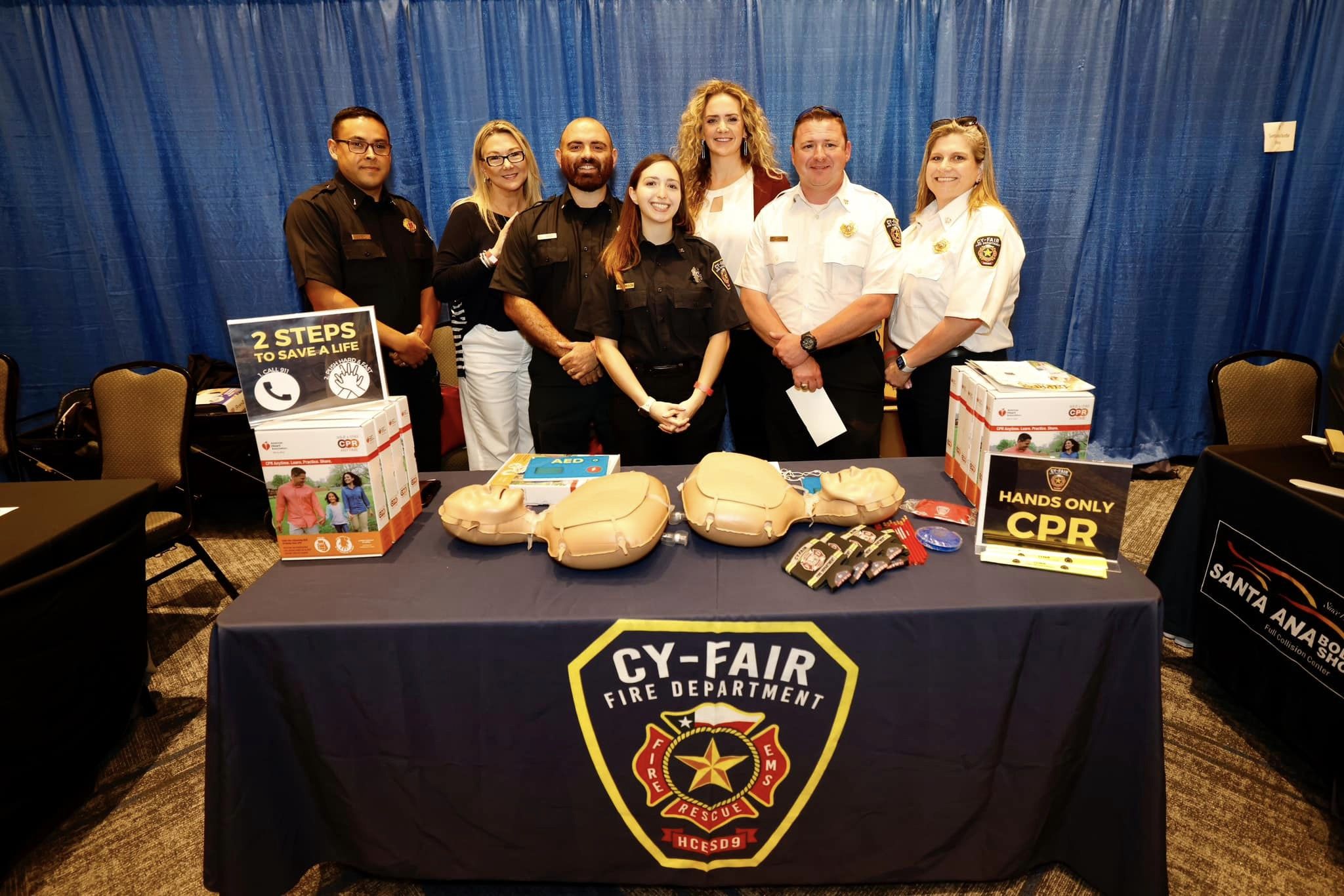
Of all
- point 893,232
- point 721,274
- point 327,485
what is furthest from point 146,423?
point 893,232

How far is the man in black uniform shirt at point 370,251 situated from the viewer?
265 cm

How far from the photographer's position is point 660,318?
85.3 inches

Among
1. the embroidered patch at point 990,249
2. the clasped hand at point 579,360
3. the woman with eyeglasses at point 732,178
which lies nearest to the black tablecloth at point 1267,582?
the embroidered patch at point 990,249

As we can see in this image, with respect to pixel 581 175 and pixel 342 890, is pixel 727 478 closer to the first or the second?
pixel 342 890

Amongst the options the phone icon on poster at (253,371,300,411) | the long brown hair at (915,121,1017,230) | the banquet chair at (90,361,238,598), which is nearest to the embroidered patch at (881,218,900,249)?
the long brown hair at (915,121,1017,230)

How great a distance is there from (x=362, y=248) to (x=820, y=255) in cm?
172

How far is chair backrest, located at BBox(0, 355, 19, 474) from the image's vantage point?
9.04ft

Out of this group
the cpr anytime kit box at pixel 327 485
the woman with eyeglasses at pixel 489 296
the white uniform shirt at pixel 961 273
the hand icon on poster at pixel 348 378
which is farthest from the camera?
the woman with eyeglasses at pixel 489 296

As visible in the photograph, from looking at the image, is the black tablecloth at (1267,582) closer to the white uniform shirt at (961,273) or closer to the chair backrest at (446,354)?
the white uniform shirt at (961,273)

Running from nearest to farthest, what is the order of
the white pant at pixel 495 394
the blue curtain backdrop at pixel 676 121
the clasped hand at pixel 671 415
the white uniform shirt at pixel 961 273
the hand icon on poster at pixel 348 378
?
the hand icon on poster at pixel 348 378, the clasped hand at pixel 671 415, the white uniform shirt at pixel 961 273, the white pant at pixel 495 394, the blue curtain backdrop at pixel 676 121

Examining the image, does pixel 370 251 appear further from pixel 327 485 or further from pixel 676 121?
pixel 327 485

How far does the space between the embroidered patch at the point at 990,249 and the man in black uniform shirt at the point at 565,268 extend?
46.5 inches

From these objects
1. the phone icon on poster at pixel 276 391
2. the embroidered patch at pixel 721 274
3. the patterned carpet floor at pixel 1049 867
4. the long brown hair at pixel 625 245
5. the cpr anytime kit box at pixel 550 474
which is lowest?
the patterned carpet floor at pixel 1049 867

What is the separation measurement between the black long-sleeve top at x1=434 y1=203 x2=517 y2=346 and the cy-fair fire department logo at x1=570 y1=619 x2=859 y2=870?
1.69 m
